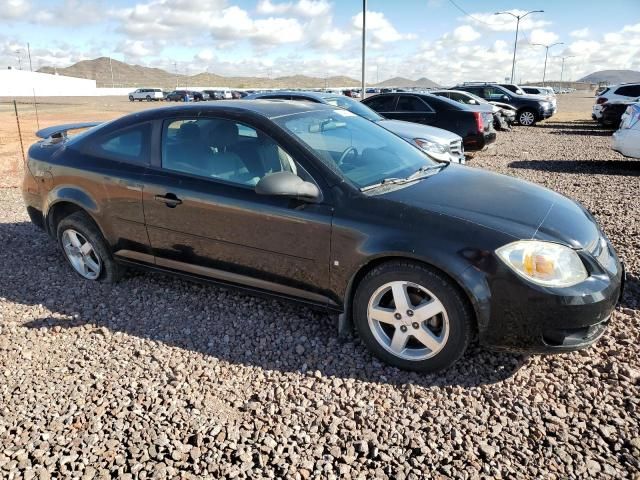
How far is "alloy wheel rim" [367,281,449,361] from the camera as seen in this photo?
2965 millimetres

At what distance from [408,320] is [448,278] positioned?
36cm

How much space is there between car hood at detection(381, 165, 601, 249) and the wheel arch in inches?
13.1

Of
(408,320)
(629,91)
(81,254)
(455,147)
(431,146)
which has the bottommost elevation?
(81,254)

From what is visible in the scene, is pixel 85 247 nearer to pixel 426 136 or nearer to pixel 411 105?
pixel 426 136

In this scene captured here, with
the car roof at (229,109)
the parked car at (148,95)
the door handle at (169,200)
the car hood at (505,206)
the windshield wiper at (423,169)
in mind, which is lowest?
the parked car at (148,95)

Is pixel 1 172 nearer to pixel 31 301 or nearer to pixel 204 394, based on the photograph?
pixel 31 301

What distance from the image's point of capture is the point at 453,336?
2.92 m

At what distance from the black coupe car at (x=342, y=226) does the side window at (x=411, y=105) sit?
7938 millimetres

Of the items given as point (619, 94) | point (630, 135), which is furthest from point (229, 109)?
point (619, 94)

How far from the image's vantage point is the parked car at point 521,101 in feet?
67.7

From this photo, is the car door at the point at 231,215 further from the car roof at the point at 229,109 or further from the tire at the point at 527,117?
the tire at the point at 527,117

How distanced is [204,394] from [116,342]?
38.1 inches

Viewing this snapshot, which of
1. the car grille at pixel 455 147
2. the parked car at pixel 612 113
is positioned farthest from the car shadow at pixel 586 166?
the parked car at pixel 612 113

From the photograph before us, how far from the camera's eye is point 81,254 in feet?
14.7
